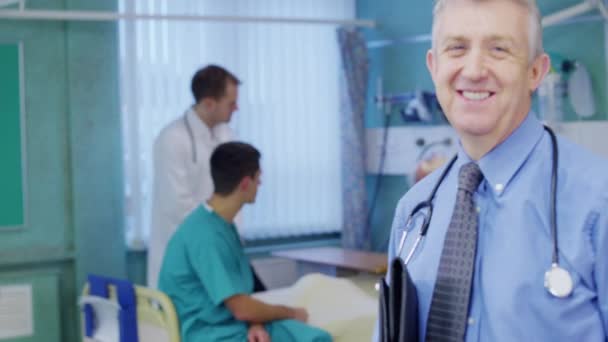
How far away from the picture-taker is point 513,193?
3.90ft

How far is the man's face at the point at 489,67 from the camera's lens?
45.7 inches

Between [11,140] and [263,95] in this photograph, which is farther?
[263,95]

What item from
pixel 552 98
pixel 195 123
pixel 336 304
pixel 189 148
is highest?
pixel 552 98

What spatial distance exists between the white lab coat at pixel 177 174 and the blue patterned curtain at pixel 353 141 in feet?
4.66

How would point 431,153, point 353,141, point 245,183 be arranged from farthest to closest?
1. point 353,141
2. point 431,153
3. point 245,183

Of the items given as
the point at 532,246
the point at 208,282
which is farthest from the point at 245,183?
the point at 532,246

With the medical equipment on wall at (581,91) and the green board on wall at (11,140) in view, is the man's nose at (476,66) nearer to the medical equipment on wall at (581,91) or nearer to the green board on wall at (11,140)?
the medical equipment on wall at (581,91)

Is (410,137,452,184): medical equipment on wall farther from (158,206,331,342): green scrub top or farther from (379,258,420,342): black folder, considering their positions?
(379,258,420,342): black folder

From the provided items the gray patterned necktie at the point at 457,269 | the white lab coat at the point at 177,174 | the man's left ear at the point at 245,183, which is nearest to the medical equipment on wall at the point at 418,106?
the white lab coat at the point at 177,174

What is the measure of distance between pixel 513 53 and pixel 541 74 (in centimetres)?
8

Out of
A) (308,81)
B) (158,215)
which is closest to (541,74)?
(158,215)

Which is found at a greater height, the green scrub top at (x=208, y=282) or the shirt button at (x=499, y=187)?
the shirt button at (x=499, y=187)

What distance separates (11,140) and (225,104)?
1141 millimetres

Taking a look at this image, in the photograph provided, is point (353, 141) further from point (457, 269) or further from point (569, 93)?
point (457, 269)
